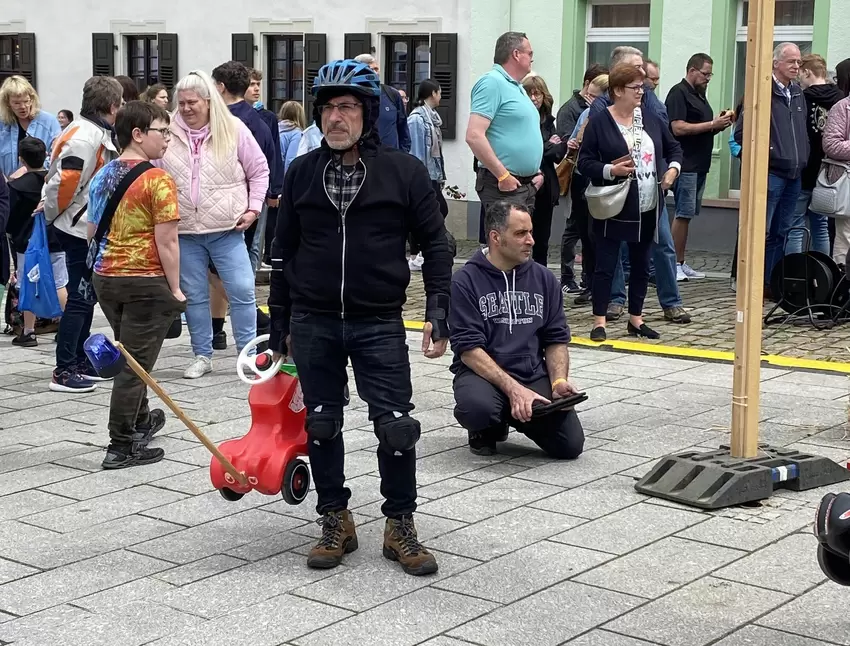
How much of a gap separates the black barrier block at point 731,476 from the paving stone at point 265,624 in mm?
1966

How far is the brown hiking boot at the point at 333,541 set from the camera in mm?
5254

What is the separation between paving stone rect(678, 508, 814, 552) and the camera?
5.57 m

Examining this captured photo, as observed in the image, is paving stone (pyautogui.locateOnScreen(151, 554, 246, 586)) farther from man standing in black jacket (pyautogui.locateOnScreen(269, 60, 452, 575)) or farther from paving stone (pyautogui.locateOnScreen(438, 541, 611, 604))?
paving stone (pyautogui.locateOnScreen(438, 541, 611, 604))

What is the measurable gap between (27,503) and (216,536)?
1.04 metres

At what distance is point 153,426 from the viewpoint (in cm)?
736

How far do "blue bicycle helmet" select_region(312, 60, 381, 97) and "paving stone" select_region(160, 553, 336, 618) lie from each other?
1.72 metres

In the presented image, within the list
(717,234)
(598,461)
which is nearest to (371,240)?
(598,461)

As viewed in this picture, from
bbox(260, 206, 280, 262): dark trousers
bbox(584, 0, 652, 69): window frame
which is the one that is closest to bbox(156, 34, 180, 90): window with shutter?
bbox(584, 0, 652, 69): window frame

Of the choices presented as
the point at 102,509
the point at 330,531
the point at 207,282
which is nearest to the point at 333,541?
the point at 330,531

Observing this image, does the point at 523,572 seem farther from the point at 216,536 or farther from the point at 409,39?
the point at 409,39

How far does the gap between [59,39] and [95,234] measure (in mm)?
17922

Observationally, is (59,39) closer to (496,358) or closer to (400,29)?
(400,29)

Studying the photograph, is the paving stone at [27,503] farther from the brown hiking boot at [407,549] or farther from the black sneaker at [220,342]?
the black sneaker at [220,342]

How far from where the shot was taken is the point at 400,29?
20.3 meters
